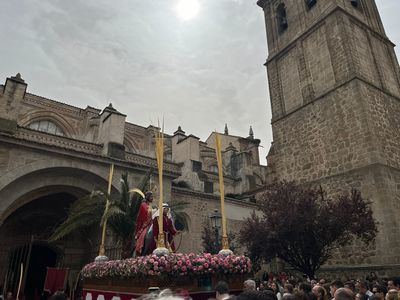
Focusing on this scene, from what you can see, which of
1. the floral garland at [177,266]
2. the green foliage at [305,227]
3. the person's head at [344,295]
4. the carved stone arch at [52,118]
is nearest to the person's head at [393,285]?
the floral garland at [177,266]

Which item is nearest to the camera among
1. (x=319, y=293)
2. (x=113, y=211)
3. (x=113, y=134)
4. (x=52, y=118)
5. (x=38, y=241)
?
(x=319, y=293)

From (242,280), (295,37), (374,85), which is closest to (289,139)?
(374,85)

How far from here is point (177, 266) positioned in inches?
195

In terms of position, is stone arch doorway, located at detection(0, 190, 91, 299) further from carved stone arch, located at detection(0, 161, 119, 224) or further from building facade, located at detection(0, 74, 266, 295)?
carved stone arch, located at detection(0, 161, 119, 224)

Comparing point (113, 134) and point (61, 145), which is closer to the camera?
point (61, 145)

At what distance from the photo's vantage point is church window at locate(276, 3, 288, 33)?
72.0 feet

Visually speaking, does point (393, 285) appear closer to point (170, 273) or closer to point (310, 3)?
point (170, 273)

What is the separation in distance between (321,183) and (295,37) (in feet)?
32.4

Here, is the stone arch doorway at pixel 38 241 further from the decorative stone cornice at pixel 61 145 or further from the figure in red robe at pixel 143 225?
the figure in red robe at pixel 143 225

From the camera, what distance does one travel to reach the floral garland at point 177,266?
4.84m

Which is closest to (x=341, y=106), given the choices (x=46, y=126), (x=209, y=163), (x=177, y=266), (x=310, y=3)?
(x=310, y=3)

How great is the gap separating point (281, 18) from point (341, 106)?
10.1m

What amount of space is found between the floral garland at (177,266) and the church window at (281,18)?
20086 millimetres

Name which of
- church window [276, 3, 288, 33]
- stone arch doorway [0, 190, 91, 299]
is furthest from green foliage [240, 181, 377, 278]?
church window [276, 3, 288, 33]
